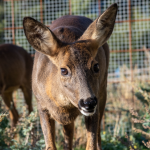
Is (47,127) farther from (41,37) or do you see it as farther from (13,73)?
(13,73)

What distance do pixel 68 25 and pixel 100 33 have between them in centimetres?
99

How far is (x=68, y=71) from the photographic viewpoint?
3.00m

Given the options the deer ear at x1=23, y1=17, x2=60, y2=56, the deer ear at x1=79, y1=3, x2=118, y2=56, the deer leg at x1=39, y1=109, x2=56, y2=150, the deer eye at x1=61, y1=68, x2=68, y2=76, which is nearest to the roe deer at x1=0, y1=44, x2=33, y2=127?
the deer leg at x1=39, y1=109, x2=56, y2=150

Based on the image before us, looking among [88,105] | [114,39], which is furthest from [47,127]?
[114,39]

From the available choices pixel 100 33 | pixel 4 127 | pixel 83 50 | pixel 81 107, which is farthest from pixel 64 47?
pixel 4 127

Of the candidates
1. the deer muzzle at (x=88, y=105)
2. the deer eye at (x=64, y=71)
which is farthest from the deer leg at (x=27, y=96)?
the deer muzzle at (x=88, y=105)

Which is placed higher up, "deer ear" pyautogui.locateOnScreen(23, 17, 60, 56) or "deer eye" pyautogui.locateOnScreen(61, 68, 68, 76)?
"deer ear" pyautogui.locateOnScreen(23, 17, 60, 56)

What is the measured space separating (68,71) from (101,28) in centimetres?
81

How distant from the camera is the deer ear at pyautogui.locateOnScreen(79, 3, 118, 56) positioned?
340 centimetres

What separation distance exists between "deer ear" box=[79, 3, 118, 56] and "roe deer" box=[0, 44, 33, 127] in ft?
16.0

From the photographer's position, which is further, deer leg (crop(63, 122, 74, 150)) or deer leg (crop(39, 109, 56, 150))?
deer leg (crop(63, 122, 74, 150))

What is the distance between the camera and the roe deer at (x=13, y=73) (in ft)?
26.7

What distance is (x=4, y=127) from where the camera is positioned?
15.6 ft

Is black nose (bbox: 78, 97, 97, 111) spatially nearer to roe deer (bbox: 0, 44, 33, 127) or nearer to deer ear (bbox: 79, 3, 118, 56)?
deer ear (bbox: 79, 3, 118, 56)
